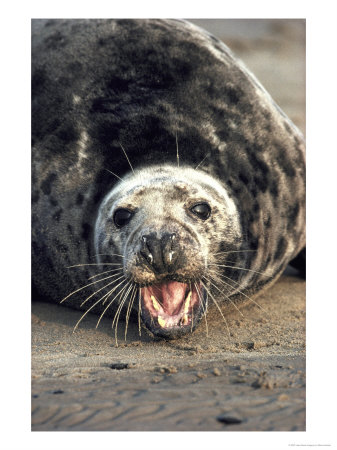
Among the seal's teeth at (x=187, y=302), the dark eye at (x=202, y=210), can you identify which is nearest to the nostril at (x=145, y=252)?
the seal's teeth at (x=187, y=302)

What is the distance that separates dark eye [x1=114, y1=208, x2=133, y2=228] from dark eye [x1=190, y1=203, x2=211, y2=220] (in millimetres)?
363

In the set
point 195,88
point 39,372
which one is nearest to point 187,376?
point 39,372

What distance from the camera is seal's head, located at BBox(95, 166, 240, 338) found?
3.77 meters

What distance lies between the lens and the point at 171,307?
3943 mm

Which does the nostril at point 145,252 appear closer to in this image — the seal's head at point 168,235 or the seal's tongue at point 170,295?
the seal's head at point 168,235

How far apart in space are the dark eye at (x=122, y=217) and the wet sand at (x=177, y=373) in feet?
2.23

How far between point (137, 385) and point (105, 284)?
4.62ft

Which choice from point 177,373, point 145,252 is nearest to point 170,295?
point 145,252

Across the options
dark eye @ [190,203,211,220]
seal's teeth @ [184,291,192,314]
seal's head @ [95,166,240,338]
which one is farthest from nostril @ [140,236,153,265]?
dark eye @ [190,203,211,220]

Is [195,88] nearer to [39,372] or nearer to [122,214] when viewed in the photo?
[122,214]

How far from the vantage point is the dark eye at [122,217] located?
Answer: 4.11 m

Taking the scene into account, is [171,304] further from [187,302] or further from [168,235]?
[168,235]
